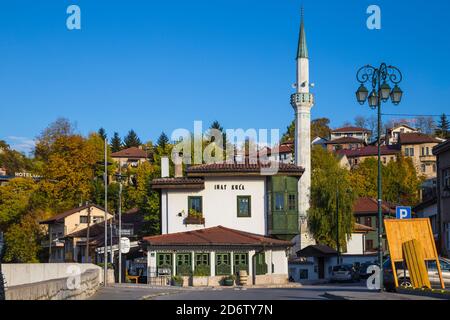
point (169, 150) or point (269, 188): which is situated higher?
point (169, 150)

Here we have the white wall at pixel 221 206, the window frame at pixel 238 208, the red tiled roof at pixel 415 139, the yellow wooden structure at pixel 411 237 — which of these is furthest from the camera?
the red tiled roof at pixel 415 139

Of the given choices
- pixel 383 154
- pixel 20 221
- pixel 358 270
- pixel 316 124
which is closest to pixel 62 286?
pixel 358 270

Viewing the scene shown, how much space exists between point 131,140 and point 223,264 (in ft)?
447

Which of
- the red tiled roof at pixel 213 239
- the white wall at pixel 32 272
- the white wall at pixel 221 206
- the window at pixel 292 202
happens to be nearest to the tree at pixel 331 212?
the window at pixel 292 202

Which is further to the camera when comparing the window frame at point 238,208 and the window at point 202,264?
the window frame at point 238,208

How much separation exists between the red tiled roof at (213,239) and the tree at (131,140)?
131869 mm

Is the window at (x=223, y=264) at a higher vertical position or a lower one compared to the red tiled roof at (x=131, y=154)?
lower

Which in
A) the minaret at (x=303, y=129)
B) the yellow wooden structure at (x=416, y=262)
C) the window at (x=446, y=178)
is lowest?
the yellow wooden structure at (x=416, y=262)

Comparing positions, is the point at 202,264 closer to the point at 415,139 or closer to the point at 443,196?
the point at 443,196

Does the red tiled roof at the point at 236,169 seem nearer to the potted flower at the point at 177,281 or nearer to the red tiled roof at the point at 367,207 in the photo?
the potted flower at the point at 177,281

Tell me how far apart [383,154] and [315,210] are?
70.0 meters

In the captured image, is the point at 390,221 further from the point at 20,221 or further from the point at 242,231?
the point at 20,221

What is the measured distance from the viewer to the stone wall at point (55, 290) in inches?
599
